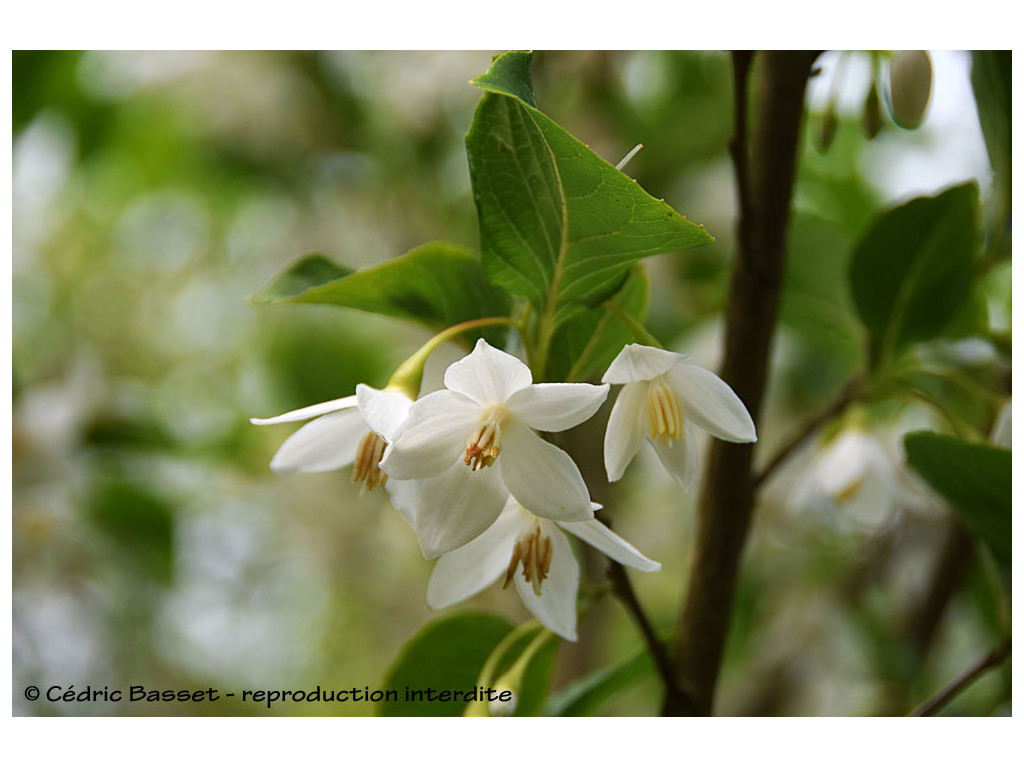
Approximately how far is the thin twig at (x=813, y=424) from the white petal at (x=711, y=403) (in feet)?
0.49

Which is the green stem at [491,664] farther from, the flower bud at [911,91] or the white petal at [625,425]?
the flower bud at [911,91]

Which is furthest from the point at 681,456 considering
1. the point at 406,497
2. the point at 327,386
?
the point at 327,386

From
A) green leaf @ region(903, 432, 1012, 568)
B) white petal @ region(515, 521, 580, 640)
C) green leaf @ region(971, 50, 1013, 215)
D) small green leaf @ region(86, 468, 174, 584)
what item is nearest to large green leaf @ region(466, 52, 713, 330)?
white petal @ region(515, 521, 580, 640)

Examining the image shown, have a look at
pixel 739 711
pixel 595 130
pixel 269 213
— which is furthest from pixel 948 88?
pixel 269 213

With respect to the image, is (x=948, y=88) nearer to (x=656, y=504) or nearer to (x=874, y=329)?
(x=874, y=329)

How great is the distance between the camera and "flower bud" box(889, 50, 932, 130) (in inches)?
20.5

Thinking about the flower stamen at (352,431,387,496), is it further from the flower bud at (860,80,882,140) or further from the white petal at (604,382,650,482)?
the flower bud at (860,80,882,140)

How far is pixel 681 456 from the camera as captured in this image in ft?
1.27

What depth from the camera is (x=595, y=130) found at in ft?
3.86

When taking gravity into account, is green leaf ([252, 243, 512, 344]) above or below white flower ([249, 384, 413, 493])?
above

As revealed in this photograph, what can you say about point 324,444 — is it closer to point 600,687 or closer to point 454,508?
point 454,508

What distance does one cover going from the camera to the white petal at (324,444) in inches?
15.6

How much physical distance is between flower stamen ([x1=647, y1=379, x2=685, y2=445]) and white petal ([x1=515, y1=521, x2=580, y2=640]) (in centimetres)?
8

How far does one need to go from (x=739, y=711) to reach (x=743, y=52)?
33.4 inches
